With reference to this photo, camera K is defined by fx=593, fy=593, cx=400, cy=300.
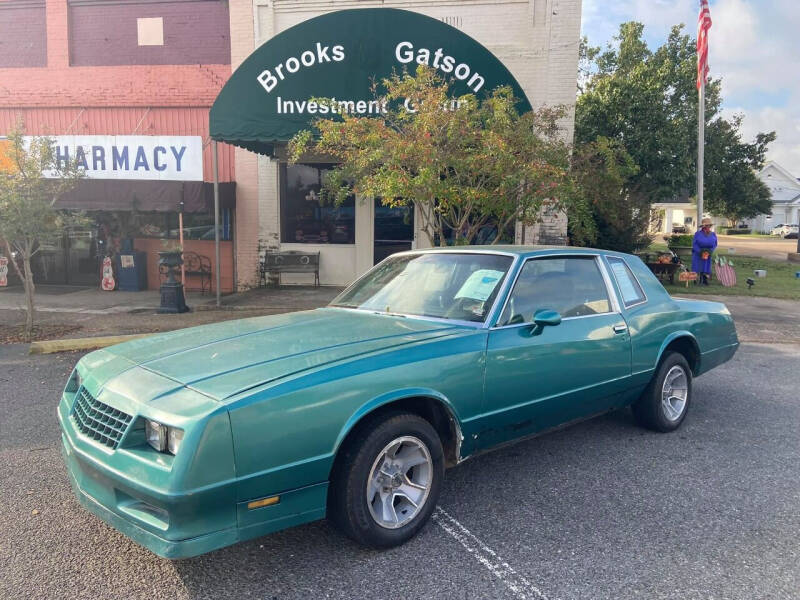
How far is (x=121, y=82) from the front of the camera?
1392 cm

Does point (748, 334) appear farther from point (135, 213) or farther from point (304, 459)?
point (135, 213)

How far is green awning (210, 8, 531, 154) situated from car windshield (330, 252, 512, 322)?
601 centimetres

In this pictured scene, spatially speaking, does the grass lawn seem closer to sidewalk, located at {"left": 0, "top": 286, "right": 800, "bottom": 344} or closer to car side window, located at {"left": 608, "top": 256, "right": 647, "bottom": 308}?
sidewalk, located at {"left": 0, "top": 286, "right": 800, "bottom": 344}

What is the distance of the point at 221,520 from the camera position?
250 cm

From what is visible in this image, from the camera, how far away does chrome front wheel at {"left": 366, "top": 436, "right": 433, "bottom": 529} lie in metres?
3.01

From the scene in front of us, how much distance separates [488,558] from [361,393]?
1.09 m

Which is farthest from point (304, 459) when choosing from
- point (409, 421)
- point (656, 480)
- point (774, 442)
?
point (774, 442)

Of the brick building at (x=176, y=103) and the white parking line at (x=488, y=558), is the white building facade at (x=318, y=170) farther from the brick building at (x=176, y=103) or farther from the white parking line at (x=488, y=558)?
the white parking line at (x=488, y=558)

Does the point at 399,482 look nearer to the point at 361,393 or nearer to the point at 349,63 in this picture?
the point at 361,393

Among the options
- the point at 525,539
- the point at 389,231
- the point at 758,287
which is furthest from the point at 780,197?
the point at 525,539

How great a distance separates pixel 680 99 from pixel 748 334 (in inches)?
725

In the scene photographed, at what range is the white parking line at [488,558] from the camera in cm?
277

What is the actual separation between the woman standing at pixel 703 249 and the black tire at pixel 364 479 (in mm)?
13949

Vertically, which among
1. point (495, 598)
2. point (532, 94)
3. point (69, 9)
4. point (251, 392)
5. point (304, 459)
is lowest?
point (495, 598)
